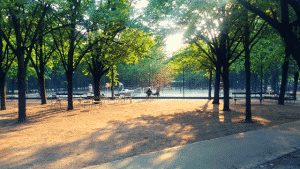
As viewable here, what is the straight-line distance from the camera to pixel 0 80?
82.3 ft

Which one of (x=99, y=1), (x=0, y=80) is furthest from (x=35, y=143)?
(x=0, y=80)

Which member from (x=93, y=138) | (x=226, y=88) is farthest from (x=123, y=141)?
(x=226, y=88)

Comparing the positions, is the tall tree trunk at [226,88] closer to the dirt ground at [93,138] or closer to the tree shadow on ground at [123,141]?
the tree shadow on ground at [123,141]

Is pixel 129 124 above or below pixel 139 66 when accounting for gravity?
below

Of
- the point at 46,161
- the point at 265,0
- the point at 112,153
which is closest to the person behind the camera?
the point at 46,161

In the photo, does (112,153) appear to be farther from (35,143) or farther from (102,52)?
(102,52)

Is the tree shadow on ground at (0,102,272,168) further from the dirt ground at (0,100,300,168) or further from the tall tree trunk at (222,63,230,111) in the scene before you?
the tall tree trunk at (222,63,230,111)

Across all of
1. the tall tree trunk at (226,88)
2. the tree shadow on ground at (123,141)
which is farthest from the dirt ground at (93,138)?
the tall tree trunk at (226,88)

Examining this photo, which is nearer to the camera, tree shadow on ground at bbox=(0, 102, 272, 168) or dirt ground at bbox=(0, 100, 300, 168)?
tree shadow on ground at bbox=(0, 102, 272, 168)

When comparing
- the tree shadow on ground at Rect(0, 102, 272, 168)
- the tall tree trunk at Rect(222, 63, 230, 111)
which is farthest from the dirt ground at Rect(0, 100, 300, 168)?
the tall tree trunk at Rect(222, 63, 230, 111)

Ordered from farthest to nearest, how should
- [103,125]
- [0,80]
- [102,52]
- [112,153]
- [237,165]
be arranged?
[102,52]
[0,80]
[103,125]
[112,153]
[237,165]

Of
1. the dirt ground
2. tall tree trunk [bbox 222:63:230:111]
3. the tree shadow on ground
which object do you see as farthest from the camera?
tall tree trunk [bbox 222:63:230:111]

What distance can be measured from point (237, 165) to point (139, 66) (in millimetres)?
64517

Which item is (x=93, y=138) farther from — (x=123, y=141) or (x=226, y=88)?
(x=226, y=88)
